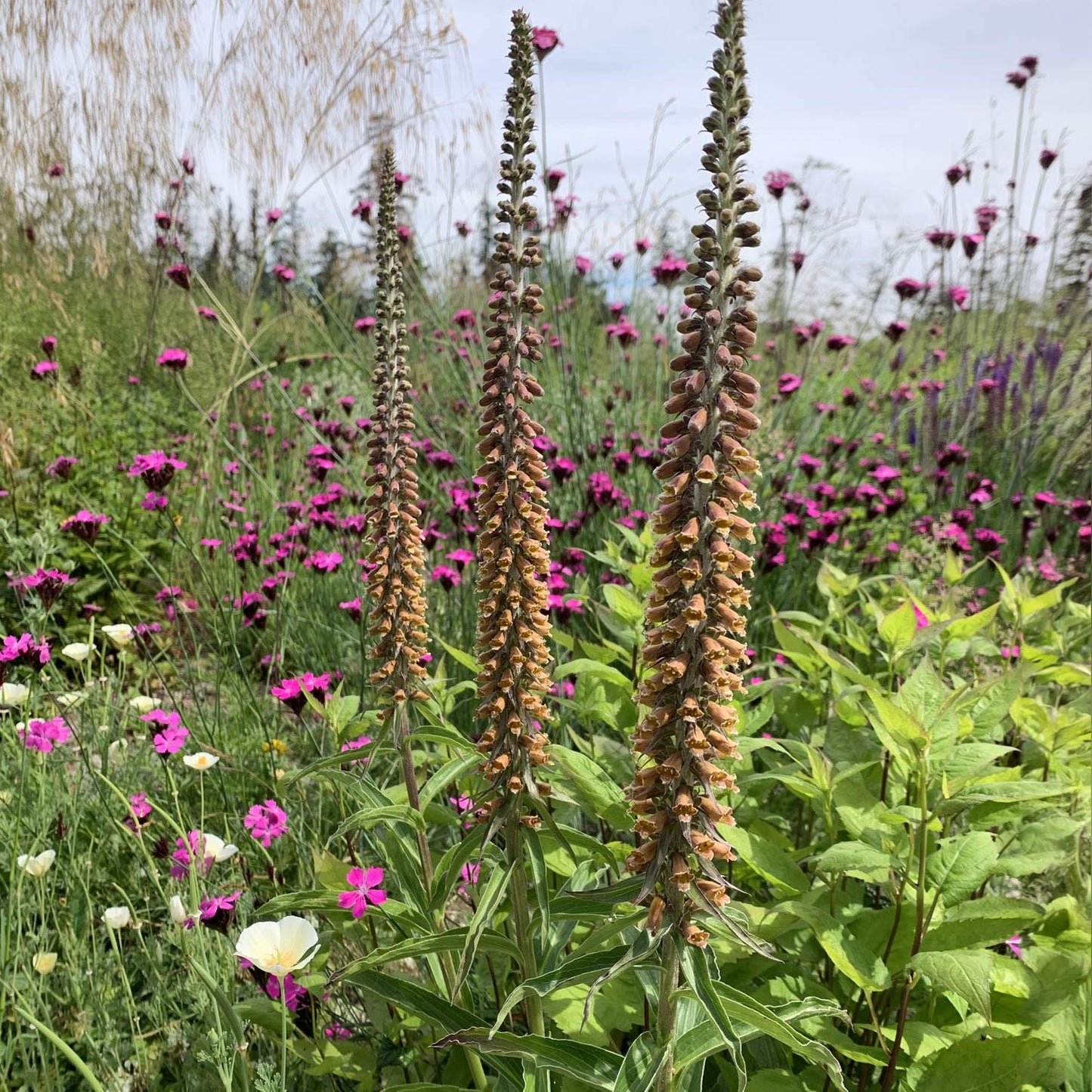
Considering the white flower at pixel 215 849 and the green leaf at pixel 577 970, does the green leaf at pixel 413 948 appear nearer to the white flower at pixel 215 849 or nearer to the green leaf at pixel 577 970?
the green leaf at pixel 577 970

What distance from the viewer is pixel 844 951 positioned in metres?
1.66

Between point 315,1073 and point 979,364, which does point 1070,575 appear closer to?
point 979,364

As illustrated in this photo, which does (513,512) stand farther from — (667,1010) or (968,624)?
(968,624)

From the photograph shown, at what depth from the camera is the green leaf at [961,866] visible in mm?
1706

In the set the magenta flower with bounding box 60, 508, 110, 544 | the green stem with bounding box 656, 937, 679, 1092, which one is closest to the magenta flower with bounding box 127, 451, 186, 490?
the magenta flower with bounding box 60, 508, 110, 544

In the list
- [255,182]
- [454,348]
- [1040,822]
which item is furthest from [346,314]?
[1040,822]

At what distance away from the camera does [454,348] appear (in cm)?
570

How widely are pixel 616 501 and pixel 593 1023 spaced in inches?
107

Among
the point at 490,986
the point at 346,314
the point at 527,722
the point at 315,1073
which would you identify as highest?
the point at 346,314

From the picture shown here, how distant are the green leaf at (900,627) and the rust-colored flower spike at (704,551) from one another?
3.85ft

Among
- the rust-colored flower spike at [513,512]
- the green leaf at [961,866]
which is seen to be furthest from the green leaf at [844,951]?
the rust-colored flower spike at [513,512]

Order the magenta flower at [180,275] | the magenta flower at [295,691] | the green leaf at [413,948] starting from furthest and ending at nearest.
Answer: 1. the magenta flower at [180,275]
2. the magenta flower at [295,691]
3. the green leaf at [413,948]

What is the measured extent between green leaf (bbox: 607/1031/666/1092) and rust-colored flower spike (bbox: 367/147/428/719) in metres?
0.84

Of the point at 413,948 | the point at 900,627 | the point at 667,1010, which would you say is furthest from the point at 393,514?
the point at 900,627
